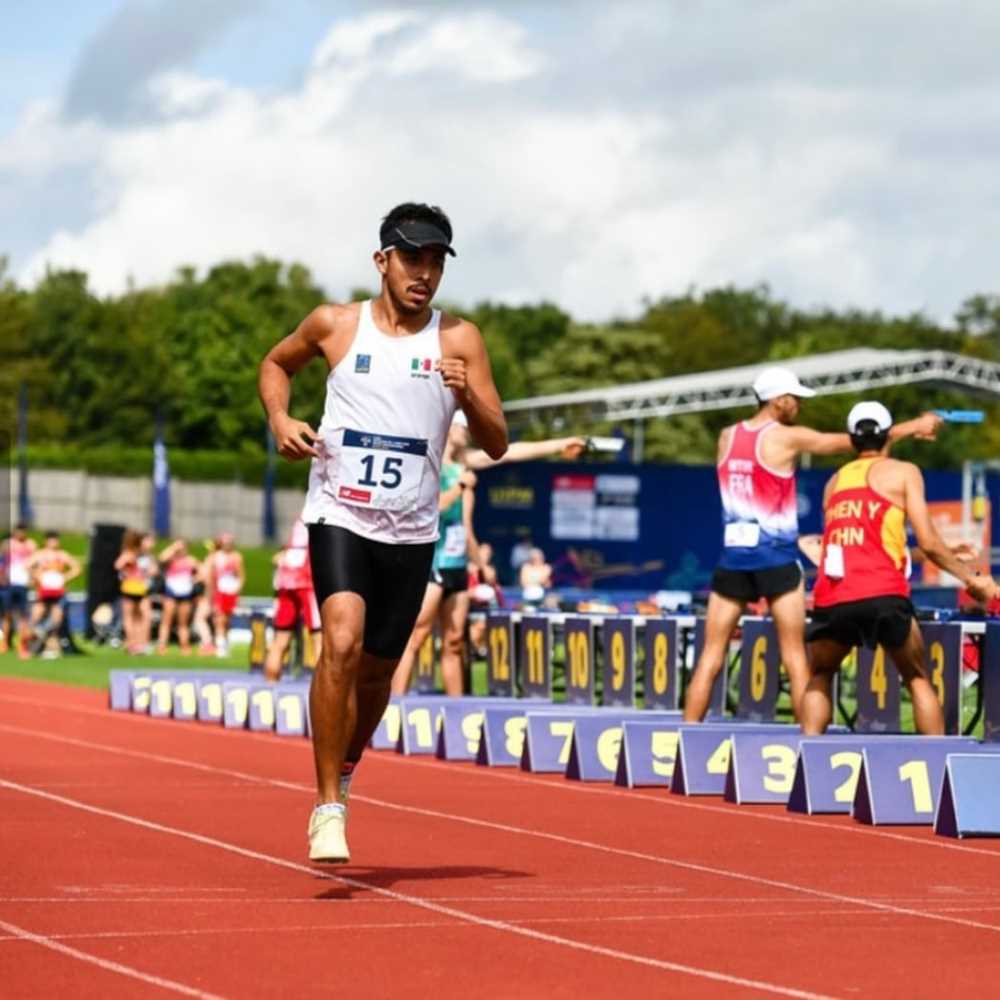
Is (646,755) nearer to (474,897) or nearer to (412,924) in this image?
(474,897)

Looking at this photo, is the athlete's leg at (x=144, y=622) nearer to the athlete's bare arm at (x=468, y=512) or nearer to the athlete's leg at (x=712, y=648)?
the athlete's bare arm at (x=468, y=512)

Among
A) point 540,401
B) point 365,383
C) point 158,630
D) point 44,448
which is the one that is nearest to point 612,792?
point 365,383

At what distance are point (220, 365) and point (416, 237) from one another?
332 feet

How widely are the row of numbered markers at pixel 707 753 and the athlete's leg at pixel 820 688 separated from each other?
0.17m

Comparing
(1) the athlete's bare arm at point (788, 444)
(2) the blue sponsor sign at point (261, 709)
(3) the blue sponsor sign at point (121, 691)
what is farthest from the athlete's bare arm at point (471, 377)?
(3) the blue sponsor sign at point (121, 691)

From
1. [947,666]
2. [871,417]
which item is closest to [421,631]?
[947,666]

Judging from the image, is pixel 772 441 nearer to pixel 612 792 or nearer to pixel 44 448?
pixel 612 792

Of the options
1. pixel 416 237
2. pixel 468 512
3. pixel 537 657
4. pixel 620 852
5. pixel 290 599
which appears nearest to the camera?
pixel 416 237

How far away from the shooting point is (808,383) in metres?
54.2

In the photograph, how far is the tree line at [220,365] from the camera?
97.7 meters

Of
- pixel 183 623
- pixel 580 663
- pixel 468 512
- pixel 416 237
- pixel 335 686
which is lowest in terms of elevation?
pixel 580 663

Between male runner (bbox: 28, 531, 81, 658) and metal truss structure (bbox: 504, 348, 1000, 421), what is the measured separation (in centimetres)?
1818

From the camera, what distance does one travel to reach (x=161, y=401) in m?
105

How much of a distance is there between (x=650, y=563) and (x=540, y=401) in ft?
36.0
